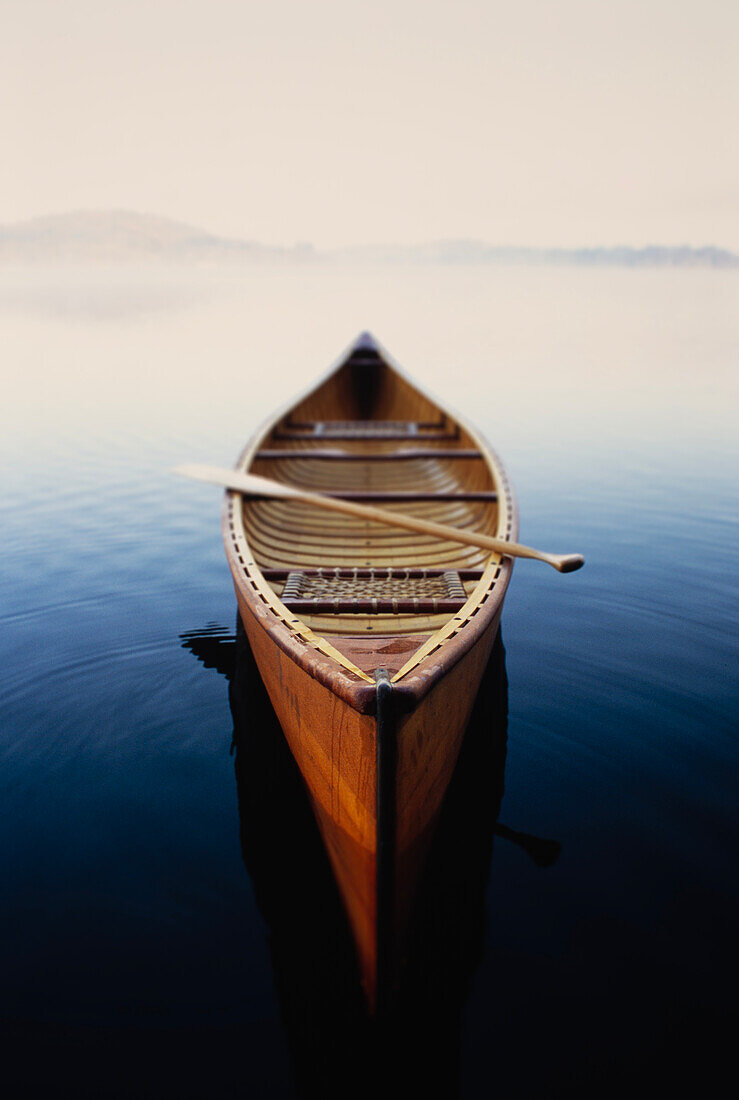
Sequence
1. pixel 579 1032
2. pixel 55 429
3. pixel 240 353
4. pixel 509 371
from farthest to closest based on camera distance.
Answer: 1. pixel 240 353
2. pixel 509 371
3. pixel 55 429
4. pixel 579 1032

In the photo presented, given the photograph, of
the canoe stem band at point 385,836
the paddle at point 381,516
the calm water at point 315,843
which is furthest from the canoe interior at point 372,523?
the calm water at point 315,843

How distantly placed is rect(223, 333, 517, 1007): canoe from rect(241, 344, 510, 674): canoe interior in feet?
0.06

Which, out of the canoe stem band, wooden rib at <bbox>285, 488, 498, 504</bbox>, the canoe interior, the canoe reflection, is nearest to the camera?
the canoe stem band

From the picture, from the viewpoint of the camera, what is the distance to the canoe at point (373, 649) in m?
2.38

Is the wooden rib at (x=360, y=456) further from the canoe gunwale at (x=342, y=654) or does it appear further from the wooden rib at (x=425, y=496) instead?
the canoe gunwale at (x=342, y=654)

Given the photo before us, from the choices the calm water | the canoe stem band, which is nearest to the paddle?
the calm water

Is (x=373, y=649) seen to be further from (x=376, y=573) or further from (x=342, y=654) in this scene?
(x=376, y=573)

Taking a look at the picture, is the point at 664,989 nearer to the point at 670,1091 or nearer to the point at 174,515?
the point at 670,1091

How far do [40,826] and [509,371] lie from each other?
19.8m

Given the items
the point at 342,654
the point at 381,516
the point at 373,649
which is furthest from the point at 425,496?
the point at 342,654

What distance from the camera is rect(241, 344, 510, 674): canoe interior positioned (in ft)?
12.4

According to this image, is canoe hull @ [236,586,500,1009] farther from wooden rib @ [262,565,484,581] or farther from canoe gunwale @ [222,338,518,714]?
wooden rib @ [262,565,484,581]

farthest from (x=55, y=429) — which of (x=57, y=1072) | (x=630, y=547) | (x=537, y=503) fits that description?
(x=57, y=1072)

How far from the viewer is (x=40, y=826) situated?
3537mm
